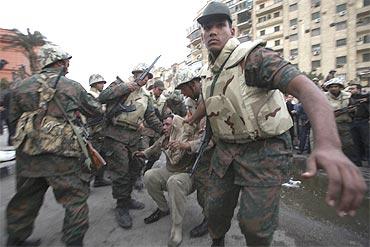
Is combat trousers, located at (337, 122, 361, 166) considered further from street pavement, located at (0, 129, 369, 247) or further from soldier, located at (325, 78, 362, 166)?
street pavement, located at (0, 129, 369, 247)

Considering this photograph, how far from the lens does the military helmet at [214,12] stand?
222 cm

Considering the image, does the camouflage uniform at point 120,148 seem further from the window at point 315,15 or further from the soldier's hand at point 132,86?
the window at point 315,15

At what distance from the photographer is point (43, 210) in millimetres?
4188

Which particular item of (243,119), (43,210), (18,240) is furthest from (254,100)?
(43,210)

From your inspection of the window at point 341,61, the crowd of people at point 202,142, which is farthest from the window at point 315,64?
the crowd of people at point 202,142

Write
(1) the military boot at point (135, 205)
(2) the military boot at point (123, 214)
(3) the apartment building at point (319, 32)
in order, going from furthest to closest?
(3) the apartment building at point (319, 32) < (1) the military boot at point (135, 205) < (2) the military boot at point (123, 214)

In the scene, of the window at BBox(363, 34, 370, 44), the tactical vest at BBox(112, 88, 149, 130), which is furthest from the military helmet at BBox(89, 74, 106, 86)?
the window at BBox(363, 34, 370, 44)

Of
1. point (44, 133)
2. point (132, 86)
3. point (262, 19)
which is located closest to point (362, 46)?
point (262, 19)

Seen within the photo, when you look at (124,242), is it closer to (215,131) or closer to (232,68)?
(215,131)

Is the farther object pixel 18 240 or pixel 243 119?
pixel 18 240

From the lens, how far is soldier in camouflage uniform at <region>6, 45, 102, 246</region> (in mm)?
2766

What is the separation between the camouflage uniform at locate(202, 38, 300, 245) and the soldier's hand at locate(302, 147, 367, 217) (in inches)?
23.2

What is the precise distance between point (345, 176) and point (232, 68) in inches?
43.2

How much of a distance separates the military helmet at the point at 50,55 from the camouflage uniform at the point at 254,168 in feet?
5.11
